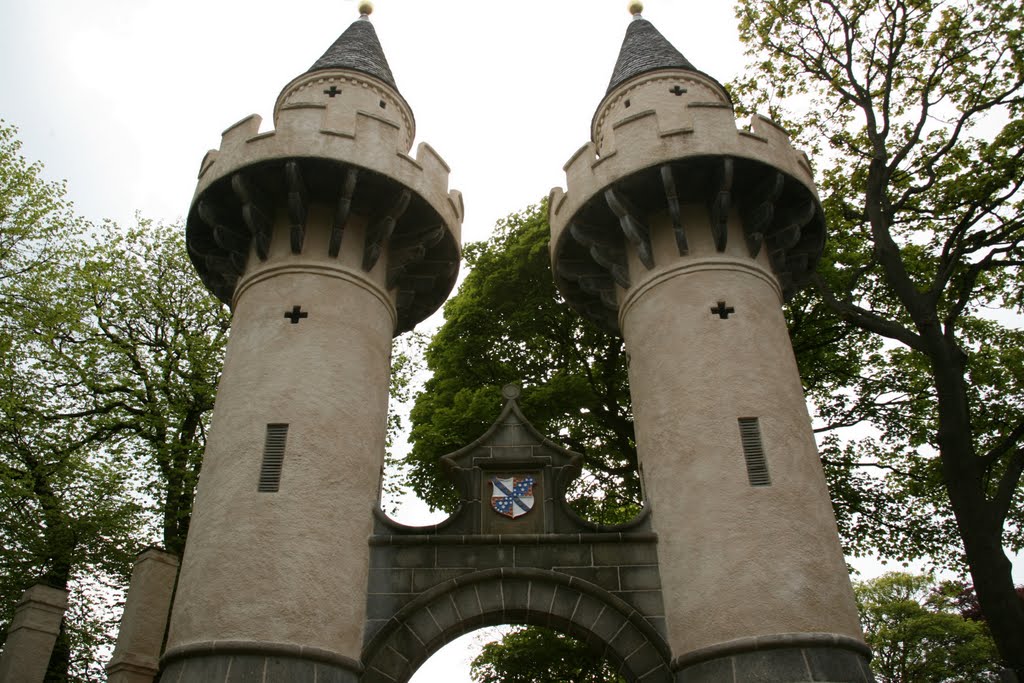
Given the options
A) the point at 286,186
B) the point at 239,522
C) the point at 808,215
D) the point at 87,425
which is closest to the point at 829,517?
the point at 808,215

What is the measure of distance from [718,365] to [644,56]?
26.0 feet

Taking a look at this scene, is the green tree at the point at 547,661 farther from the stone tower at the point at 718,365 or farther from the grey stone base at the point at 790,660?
the grey stone base at the point at 790,660

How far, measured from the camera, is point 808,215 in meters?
13.4

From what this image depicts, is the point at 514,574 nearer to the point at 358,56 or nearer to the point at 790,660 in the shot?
the point at 790,660

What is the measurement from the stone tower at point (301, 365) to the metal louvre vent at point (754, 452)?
526cm

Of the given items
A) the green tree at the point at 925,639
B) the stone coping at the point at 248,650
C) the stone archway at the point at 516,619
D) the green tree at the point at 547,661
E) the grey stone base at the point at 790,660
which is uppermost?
the green tree at the point at 925,639

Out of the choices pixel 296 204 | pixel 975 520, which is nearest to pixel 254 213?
pixel 296 204

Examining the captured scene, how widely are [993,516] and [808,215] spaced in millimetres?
5372

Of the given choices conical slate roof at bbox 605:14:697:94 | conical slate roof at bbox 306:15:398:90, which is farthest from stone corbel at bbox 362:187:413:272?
conical slate roof at bbox 605:14:697:94

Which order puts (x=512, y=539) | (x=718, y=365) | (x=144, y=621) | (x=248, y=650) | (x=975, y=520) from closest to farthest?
(x=248, y=650) < (x=512, y=539) < (x=144, y=621) < (x=718, y=365) < (x=975, y=520)

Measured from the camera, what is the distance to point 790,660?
9500 millimetres

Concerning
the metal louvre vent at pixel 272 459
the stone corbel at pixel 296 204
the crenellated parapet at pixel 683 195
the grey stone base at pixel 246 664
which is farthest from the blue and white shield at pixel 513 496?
the stone corbel at pixel 296 204

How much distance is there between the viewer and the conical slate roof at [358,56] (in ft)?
53.2

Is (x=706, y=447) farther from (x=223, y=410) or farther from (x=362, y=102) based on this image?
(x=362, y=102)
